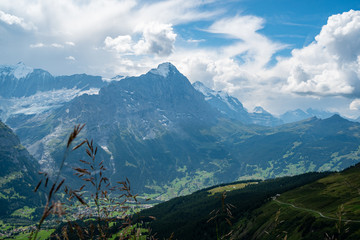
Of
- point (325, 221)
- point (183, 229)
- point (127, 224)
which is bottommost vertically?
point (183, 229)

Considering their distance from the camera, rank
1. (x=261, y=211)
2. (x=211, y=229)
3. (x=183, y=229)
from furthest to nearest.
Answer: (x=183, y=229), (x=211, y=229), (x=261, y=211)

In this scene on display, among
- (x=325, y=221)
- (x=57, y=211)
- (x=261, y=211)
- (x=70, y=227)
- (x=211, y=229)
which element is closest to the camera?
(x=57, y=211)

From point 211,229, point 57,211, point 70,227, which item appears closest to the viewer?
point 57,211

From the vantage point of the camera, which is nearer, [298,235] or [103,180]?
[103,180]

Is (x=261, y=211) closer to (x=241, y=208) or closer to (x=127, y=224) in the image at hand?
(x=241, y=208)

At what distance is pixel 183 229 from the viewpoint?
190375 mm

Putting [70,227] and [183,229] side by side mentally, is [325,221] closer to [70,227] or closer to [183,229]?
[70,227]

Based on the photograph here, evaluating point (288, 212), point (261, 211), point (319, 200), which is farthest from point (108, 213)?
point (261, 211)

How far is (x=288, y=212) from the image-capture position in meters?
121

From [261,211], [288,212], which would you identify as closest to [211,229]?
[261,211]

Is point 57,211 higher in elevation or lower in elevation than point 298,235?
higher

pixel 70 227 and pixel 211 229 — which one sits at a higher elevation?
pixel 70 227

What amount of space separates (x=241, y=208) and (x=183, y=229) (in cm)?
4629

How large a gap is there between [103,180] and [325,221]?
9979 centimetres
